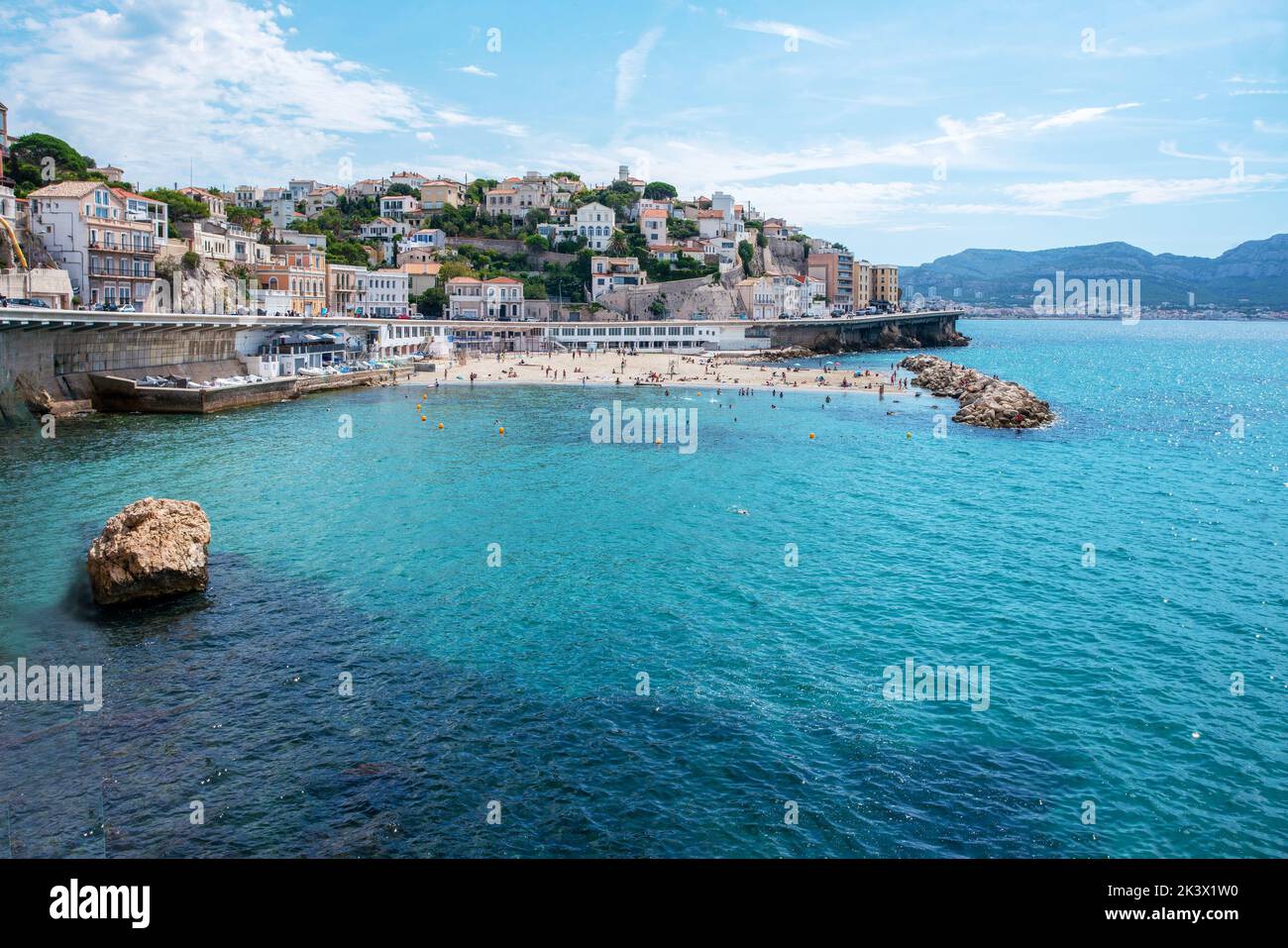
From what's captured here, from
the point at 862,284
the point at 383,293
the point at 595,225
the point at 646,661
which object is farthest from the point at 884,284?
the point at 646,661

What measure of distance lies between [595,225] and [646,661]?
113947 millimetres

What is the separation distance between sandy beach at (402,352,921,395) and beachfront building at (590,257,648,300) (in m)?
26.0

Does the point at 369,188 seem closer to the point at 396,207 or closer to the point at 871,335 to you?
the point at 396,207

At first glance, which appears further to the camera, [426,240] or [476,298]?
[426,240]

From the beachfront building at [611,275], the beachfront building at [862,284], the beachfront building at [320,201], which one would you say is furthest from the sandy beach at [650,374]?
the beachfront building at [862,284]

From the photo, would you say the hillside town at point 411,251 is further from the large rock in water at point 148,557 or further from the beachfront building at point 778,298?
the large rock in water at point 148,557

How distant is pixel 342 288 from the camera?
96.3m

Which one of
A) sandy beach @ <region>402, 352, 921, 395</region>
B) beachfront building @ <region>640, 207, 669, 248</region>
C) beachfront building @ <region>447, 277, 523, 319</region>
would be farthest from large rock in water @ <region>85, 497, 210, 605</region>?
beachfront building @ <region>640, 207, 669, 248</region>

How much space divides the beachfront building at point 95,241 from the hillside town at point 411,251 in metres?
0.12

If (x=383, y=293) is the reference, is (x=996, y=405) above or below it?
below

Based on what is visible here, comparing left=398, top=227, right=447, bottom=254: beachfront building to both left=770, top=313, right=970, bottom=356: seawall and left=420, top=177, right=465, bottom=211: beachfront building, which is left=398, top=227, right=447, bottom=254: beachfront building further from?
left=770, top=313, right=970, bottom=356: seawall

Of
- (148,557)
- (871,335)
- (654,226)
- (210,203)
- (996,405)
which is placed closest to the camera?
(148,557)

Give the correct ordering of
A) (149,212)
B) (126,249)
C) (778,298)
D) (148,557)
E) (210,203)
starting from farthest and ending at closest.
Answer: (778,298)
(210,203)
(149,212)
(126,249)
(148,557)

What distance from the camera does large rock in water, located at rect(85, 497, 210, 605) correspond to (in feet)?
63.0
